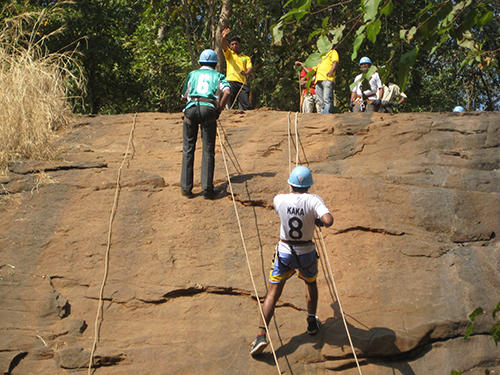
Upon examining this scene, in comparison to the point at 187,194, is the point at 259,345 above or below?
below

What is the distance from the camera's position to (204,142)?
5922 millimetres

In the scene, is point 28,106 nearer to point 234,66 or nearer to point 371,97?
point 234,66

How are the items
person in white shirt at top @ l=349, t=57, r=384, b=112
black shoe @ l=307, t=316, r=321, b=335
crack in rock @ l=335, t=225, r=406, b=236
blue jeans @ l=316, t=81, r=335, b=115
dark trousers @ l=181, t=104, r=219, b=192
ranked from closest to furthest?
black shoe @ l=307, t=316, r=321, b=335
crack in rock @ l=335, t=225, r=406, b=236
dark trousers @ l=181, t=104, r=219, b=192
person in white shirt at top @ l=349, t=57, r=384, b=112
blue jeans @ l=316, t=81, r=335, b=115

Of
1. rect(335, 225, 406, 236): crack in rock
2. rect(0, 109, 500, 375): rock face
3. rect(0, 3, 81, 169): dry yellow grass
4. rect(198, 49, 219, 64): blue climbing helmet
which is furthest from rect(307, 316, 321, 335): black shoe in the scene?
rect(0, 3, 81, 169): dry yellow grass

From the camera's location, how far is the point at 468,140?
6.62 metres

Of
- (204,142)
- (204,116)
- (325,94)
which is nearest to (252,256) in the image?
(204,142)

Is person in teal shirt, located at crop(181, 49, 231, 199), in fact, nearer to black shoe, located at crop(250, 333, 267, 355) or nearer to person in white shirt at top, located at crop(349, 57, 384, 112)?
black shoe, located at crop(250, 333, 267, 355)

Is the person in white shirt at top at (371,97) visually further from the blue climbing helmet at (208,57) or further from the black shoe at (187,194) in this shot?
the black shoe at (187,194)

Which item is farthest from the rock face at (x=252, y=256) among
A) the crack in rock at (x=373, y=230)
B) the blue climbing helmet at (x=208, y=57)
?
the blue climbing helmet at (x=208, y=57)

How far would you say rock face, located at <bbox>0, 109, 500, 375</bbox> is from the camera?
13.5 feet

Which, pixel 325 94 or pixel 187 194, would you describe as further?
pixel 325 94

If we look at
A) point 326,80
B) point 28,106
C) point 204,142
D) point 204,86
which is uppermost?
point 204,86

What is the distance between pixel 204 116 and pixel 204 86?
384mm

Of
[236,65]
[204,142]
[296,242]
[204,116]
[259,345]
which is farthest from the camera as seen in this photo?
[236,65]
